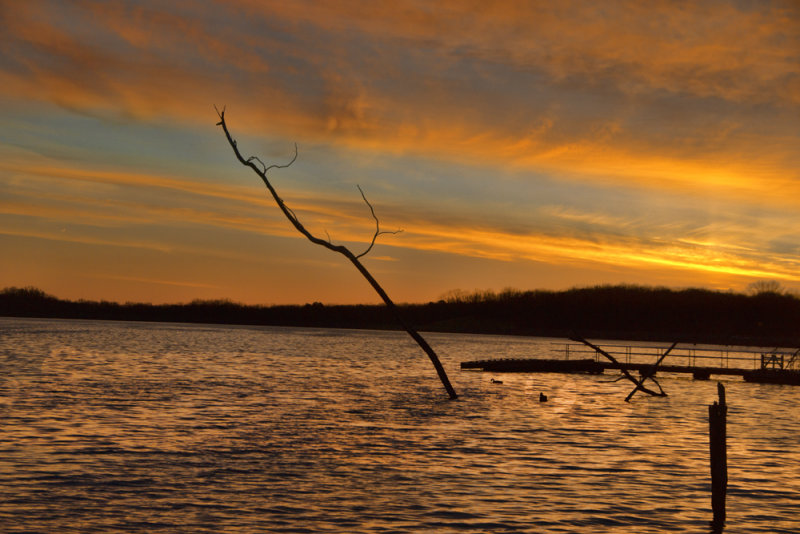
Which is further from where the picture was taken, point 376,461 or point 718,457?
point 376,461

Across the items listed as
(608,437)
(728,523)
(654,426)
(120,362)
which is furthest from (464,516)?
(120,362)

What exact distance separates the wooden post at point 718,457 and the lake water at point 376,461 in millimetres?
475

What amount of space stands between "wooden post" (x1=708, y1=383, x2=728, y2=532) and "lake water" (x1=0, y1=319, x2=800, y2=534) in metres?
0.47

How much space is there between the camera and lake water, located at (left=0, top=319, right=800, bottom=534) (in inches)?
854

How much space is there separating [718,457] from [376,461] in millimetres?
12961

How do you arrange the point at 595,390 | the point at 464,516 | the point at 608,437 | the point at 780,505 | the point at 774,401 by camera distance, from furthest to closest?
the point at 595,390 → the point at 774,401 → the point at 608,437 → the point at 780,505 → the point at 464,516

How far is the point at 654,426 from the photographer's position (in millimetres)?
44406

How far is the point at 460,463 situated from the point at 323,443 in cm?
705

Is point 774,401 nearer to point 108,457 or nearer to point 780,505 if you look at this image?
point 780,505

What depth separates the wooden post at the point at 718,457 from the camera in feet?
71.8

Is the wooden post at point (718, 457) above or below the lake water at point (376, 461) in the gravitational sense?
above

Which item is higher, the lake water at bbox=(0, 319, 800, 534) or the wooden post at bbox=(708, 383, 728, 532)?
the wooden post at bbox=(708, 383, 728, 532)

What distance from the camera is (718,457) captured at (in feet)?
72.4

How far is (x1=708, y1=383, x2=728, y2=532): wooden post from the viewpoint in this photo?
2188cm
